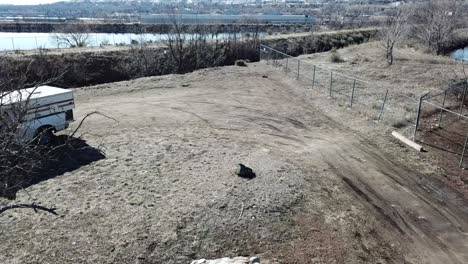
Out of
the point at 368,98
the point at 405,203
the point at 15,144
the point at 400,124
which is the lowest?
the point at 405,203

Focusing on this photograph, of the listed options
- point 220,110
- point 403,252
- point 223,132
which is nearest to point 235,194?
point 403,252

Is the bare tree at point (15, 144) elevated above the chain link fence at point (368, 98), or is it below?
above

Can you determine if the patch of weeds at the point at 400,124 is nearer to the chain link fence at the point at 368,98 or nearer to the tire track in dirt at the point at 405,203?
the chain link fence at the point at 368,98

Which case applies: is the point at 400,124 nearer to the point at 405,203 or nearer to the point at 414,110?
the point at 414,110

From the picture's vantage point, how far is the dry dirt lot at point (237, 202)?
9.77 m

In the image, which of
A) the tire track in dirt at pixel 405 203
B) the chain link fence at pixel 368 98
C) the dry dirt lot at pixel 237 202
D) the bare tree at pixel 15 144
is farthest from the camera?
the chain link fence at pixel 368 98

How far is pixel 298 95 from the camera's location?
25172 millimetres

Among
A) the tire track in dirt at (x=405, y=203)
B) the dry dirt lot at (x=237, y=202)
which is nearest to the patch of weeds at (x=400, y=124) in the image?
the dry dirt lot at (x=237, y=202)

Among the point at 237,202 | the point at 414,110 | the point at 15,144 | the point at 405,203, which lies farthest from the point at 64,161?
the point at 414,110

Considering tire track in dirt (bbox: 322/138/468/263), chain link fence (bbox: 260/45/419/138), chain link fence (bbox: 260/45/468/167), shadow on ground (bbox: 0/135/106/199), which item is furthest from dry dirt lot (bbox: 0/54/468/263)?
chain link fence (bbox: 260/45/419/138)

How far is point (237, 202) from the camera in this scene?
11.6m

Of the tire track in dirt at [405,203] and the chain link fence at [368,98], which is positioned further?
the chain link fence at [368,98]

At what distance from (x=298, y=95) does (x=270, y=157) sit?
1075 centimetres

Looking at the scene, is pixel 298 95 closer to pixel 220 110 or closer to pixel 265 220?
pixel 220 110
